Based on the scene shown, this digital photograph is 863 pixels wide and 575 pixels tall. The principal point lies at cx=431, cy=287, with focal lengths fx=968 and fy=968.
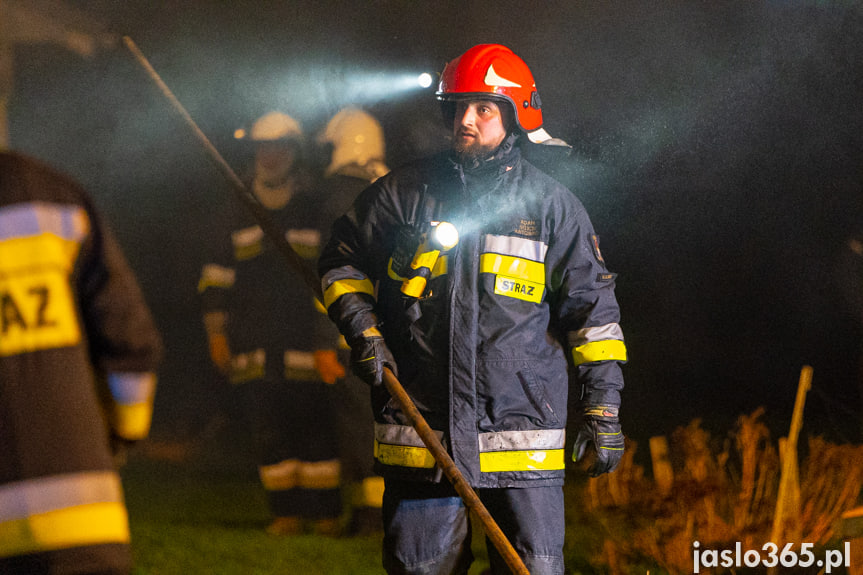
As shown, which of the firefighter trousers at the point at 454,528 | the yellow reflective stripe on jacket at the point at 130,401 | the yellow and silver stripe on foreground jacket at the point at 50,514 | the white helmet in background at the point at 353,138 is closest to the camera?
the yellow and silver stripe on foreground jacket at the point at 50,514

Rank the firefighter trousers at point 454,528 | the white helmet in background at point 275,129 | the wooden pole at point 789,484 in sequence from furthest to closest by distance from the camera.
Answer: the white helmet in background at point 275,129 < the wooden pole at point 789,484 < the firefighter trousers at point 454,528

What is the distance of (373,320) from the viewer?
3143mm

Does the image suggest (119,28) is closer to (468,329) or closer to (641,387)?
(641,387)

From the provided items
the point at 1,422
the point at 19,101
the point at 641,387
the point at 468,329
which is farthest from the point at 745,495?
the point at 19,101

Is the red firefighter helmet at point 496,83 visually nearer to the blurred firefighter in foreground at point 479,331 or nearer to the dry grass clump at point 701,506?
the blurred firefighter in foreground at point 479,331

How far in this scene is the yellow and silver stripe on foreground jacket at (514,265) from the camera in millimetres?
3070

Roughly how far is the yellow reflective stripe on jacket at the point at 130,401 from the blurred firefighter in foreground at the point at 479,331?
119cm

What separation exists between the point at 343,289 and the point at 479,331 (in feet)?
1.58

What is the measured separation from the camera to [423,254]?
3088 mm

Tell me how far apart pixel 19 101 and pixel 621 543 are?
6461mm

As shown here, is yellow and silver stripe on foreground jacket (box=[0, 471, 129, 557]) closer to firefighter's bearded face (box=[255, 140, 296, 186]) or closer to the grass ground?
the grass ground

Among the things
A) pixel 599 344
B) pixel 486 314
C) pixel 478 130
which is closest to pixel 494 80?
pixel 478 130

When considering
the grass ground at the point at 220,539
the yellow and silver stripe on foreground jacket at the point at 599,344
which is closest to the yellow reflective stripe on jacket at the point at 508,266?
the yellow and silver stripe on foreground jacket at the point at 599,344

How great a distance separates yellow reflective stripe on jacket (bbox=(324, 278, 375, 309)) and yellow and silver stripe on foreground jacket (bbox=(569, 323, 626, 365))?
71 centimetres
